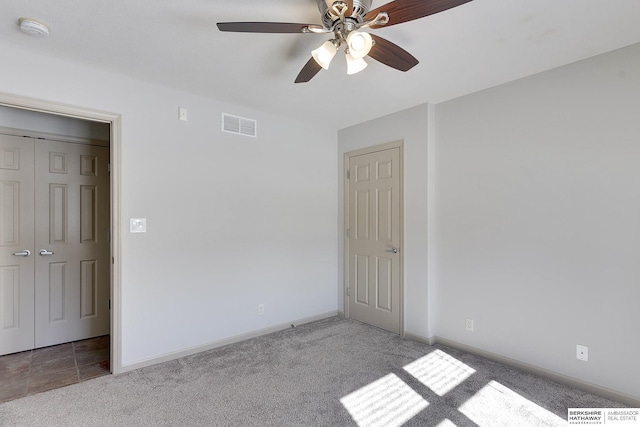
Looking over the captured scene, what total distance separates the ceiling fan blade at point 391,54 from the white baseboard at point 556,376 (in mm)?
2561

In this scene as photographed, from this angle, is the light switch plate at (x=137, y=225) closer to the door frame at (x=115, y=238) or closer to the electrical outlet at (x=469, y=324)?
the door frame at (x=115, y=238)

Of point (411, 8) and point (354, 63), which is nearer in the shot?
point (411, 8)

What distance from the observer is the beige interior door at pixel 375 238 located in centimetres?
354

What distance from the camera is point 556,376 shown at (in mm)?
2471

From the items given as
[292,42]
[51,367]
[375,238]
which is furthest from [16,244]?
[375,238]

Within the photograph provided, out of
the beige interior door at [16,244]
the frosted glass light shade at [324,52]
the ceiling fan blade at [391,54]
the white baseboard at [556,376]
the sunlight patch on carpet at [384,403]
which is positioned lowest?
the sunlight patch on carpet at [384,403]

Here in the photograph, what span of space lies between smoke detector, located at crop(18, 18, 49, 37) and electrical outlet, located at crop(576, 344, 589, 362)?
4.24 m

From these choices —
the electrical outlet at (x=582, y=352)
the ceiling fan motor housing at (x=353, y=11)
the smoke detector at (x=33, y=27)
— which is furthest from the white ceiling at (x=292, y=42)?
the electrical outlet at (x=582, y=352)

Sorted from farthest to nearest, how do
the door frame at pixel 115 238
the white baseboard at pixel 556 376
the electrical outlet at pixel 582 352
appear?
the door frame at pixel 115 238 < the electrical outlet at pixel 582 352 < the white baseboard at pixel 556 376

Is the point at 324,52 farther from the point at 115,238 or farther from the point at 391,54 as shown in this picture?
the point at 115,238

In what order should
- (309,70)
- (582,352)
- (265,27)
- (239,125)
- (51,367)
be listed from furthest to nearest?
(239,125), (51,367), (582,352), (309,70), (265,27)

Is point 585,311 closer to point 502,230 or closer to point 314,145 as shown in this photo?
point 502,230

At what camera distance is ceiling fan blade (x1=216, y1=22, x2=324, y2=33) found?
5.02 ft

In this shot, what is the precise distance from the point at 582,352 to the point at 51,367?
14.1 feet
